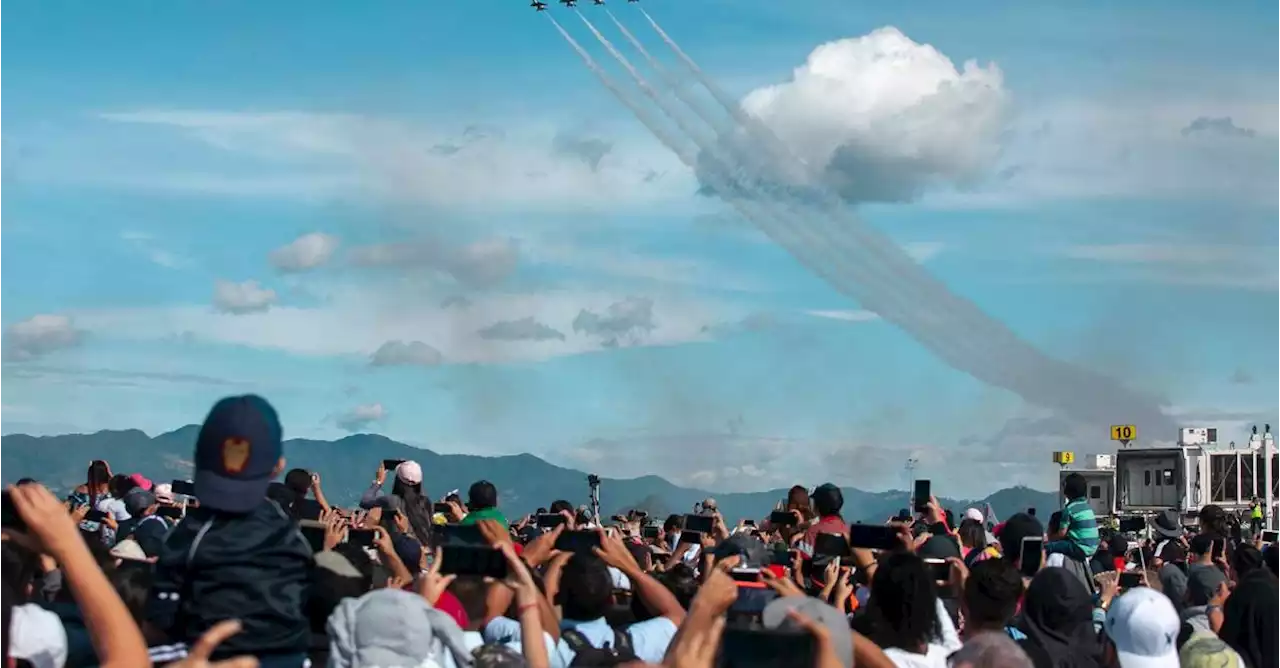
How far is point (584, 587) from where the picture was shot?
36.6ft

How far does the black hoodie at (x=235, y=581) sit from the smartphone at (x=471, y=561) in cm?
75

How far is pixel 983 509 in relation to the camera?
23.5 meters

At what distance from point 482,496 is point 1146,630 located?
721 centimetres

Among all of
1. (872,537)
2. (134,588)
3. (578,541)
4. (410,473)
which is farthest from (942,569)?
(410,473)

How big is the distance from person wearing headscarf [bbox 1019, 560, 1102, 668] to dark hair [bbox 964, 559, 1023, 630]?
1107 mm

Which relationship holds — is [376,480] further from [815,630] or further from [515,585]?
[815,630]

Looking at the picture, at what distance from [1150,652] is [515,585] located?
3.99 metres

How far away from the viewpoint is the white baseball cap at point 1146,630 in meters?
10.2

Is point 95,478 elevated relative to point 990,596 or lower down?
elevated

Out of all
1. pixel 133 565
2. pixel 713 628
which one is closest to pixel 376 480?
pixel 133 565

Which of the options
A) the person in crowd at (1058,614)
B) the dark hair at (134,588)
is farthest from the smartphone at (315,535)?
the person in crowd at (1058,614)

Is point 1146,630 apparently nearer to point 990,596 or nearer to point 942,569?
point 990,596

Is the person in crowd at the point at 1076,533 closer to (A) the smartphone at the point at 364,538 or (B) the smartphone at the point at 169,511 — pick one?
(A) the smartphone at the point at 364,538

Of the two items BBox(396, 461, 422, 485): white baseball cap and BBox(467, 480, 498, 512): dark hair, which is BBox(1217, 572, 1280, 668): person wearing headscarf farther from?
BBox(396, 461, 422, 485): white baseball cap
